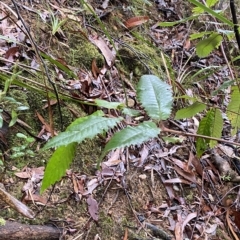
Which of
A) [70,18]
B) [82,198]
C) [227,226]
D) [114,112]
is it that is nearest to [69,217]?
[82,198]

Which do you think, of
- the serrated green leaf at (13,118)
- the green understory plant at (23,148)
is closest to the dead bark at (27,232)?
the green understory plant at (23,148)

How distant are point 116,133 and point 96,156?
1.03m

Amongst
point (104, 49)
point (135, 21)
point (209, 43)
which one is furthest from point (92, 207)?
point (135, 21)

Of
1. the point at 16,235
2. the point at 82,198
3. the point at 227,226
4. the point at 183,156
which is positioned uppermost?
the point at 16,235

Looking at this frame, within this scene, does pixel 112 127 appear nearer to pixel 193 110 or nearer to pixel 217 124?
pixel 193 110

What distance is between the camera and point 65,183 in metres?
1.44

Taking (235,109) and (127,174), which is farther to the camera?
(127,174)

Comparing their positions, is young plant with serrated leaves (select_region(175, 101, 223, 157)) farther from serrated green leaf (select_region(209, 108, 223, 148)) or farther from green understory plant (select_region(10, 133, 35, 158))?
green understory plant (select_region(10, 133, 35, 158))

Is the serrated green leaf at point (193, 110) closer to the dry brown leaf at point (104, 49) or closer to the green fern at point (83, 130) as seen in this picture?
the green fern at point (83, 130)

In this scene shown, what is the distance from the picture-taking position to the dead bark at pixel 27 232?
1.12 m

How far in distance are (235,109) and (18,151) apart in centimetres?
85

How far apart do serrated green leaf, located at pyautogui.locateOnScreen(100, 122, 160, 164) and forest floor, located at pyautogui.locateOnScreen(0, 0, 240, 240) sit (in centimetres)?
59

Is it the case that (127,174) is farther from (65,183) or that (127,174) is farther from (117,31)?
(117,31)

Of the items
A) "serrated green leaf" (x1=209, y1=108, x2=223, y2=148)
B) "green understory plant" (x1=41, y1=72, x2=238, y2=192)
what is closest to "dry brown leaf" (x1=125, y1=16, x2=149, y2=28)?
"serrated green leaf" (x1=209, y1=108, x2=223, y2=148)
